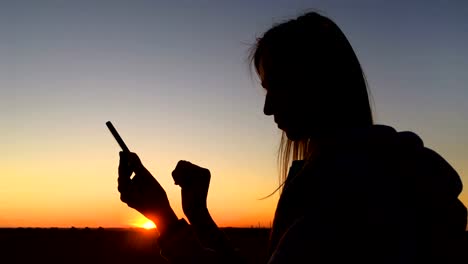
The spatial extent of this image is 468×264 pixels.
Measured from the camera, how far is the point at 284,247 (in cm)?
149

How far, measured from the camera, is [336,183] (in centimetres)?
A: 147

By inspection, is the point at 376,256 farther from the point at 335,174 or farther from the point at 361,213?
the point at 335,174

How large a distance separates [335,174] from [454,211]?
0.39 metres

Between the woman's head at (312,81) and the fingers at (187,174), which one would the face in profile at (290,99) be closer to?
the woman's head at (312,81)

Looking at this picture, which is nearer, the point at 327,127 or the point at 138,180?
the point at 327,127

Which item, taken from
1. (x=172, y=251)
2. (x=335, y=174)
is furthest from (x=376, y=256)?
(x=172, y=251)

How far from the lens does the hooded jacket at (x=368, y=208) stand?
1.46 metres

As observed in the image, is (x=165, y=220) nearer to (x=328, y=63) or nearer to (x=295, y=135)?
(x=295, y=135)

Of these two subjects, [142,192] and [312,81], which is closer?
[312,81]

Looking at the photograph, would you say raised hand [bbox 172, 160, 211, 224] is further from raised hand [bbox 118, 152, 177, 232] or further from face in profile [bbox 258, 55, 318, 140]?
face in profile [bbox 258, 55, 318, 140]

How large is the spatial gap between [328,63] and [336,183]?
0.54m

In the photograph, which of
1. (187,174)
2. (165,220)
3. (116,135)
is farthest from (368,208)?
(116,135)

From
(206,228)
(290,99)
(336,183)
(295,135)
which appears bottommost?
(206,228)

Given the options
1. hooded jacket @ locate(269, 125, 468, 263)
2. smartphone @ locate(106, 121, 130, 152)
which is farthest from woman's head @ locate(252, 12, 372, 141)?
smartphone @ locate(106, 121, 130, 152)
